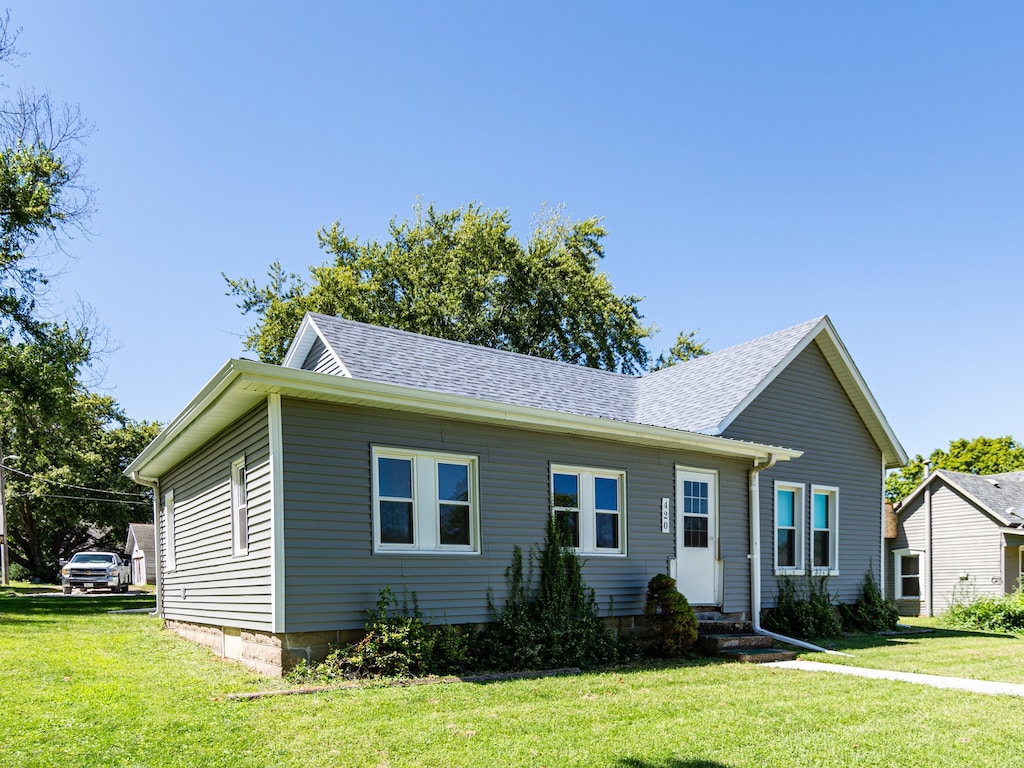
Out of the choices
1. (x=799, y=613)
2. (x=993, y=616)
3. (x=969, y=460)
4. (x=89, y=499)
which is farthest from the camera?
(x=969, y=460)

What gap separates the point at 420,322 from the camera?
1136 inches

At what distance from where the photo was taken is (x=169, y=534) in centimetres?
1434

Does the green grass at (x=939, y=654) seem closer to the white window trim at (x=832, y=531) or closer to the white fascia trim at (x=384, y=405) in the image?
the white window trim at (x=832, y=531)

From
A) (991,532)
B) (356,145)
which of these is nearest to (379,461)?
(356,145)

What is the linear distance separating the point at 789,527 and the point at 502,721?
9525 millimetres

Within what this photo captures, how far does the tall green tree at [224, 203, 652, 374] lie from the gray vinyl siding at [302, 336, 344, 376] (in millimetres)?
14533

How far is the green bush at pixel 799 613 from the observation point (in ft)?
43.8

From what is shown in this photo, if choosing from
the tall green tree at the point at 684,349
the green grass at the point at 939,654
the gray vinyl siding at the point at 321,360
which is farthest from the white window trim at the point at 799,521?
the tall green tree at the point at 684,349

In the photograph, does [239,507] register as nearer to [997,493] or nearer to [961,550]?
[961,550]

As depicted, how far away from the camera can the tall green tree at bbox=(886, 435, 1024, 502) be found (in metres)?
48.7

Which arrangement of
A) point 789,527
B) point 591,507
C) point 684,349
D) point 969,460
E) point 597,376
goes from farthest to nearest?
point 969,460 < point 684,349 < point 597,376 < point 789,527 < point 591,507

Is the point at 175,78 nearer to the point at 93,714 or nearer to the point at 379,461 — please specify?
the point at 379,461

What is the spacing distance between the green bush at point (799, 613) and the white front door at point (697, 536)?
1525mm

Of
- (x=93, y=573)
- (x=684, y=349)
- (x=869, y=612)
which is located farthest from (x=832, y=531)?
(x=93, y=573)
